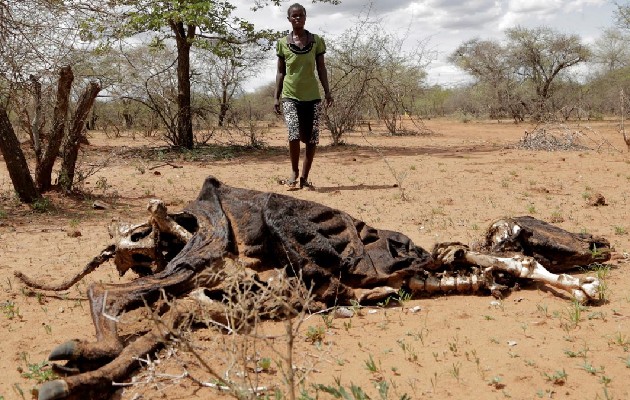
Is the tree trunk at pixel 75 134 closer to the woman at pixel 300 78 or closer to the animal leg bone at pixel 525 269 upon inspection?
the woman at pixel 300 78

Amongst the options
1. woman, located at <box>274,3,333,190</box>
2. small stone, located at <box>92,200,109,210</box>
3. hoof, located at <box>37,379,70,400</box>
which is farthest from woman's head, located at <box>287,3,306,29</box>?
hoof, located at <box>37,379,70,400</box>

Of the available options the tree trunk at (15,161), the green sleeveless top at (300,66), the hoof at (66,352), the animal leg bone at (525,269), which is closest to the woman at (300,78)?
the green sleeveless top at (300,66)

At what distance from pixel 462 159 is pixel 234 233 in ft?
26.0

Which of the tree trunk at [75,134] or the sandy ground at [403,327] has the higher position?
the tree trunk at [75,134]

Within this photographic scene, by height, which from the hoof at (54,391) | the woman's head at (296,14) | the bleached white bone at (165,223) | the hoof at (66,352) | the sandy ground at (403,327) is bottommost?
the sandy ground at (403,327)

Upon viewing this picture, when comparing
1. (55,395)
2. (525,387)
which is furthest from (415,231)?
(55,395)

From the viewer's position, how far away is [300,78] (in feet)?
22.8

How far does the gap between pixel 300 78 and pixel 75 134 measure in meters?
2.89

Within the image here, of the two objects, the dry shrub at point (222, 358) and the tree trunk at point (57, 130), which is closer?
the dry shrub at point (222, 358)

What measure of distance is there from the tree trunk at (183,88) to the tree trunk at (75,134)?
5.57m

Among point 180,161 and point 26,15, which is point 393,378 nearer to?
point 26,15

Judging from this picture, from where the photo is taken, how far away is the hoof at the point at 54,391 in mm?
2045

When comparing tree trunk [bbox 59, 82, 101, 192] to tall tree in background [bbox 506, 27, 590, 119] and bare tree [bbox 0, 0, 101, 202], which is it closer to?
bare tree [bbox 0, 0, 101, 202]

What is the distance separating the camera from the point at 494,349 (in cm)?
271
